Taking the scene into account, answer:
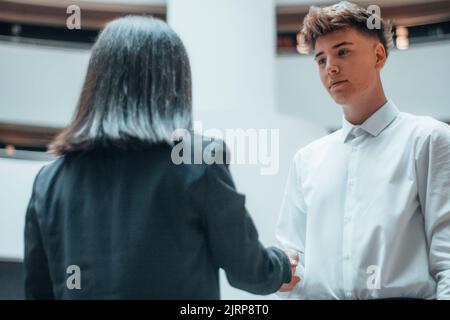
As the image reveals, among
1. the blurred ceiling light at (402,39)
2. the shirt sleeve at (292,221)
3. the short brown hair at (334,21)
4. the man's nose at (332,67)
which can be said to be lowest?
the shirt sleeve at (292,221)

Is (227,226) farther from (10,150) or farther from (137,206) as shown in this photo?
(10,150)

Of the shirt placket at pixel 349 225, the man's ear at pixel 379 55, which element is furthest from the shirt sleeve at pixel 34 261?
the man's ear at pixel 379 55

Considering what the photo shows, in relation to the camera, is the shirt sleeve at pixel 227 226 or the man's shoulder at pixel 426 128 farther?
the man's shoulder at pixel 426 128

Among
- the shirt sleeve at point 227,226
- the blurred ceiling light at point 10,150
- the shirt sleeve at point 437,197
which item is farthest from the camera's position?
the blurred ceiling light at point 10,150

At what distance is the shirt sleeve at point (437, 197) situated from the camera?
4.29 feet

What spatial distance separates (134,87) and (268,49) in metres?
1.16

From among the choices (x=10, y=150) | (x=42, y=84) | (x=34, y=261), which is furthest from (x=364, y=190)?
(x=42, y=84)

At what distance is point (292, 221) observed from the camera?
1.51 m

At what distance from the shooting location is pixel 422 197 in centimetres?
136

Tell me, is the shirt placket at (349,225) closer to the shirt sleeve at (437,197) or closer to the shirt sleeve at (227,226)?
the shirt sleeve at (437,197)

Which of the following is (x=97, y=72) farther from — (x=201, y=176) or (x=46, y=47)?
Result: (x=46, y=47)

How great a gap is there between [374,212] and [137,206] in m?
0.54

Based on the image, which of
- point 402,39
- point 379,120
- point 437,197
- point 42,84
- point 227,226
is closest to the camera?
point 227,226

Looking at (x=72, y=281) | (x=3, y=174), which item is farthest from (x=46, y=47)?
(x=72, y=281)
